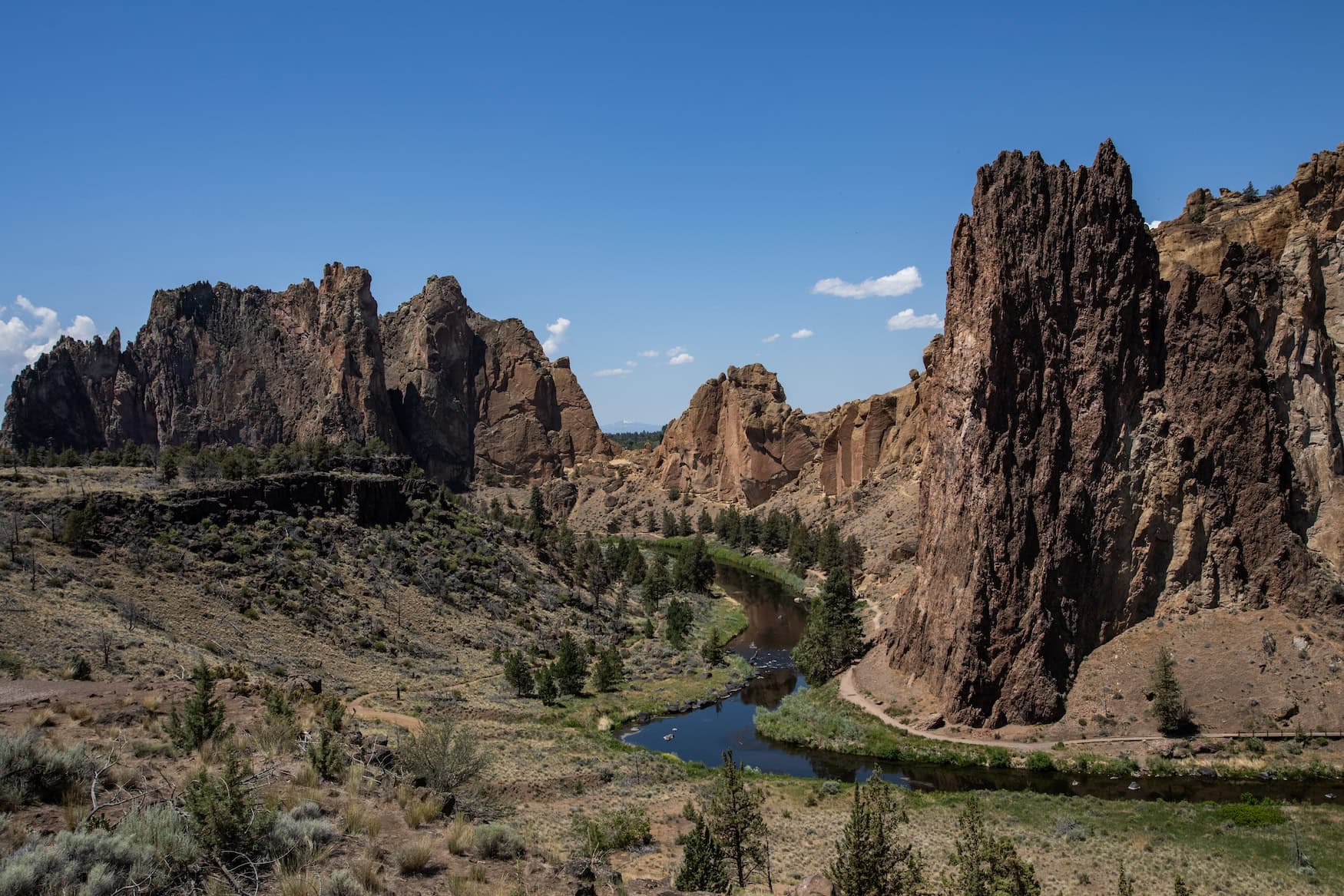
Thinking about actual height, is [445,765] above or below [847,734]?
above

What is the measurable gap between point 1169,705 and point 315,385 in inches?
5764

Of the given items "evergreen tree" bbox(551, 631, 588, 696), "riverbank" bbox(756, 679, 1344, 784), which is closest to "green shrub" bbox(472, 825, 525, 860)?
"riverbank" bbox(756, 679, 1344, 784)

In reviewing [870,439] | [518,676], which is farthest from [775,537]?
[518,676]

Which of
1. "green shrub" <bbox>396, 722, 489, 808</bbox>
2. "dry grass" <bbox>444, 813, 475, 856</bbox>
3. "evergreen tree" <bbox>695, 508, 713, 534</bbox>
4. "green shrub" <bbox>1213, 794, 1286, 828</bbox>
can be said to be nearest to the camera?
"dry grass" <bbox>444, 813, 475, 856</bbox>

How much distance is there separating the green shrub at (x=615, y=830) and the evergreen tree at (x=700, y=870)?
15.1 feet

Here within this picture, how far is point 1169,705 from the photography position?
1682 inches

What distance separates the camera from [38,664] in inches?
1191

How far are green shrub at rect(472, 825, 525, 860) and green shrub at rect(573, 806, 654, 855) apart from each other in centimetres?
1004

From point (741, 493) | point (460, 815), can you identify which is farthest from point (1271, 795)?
point (741, 493)

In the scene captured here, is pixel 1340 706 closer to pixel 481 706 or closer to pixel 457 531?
pixel 481 706

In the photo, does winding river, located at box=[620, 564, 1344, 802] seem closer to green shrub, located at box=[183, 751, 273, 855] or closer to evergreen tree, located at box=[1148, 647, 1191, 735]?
evergreen tree, located at box=[1148, 647, 1191, 735]

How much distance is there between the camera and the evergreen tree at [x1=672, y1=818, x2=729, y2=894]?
19.8m

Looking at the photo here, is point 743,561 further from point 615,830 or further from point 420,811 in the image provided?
point 420,811

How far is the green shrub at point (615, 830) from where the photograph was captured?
2625 centimetres
